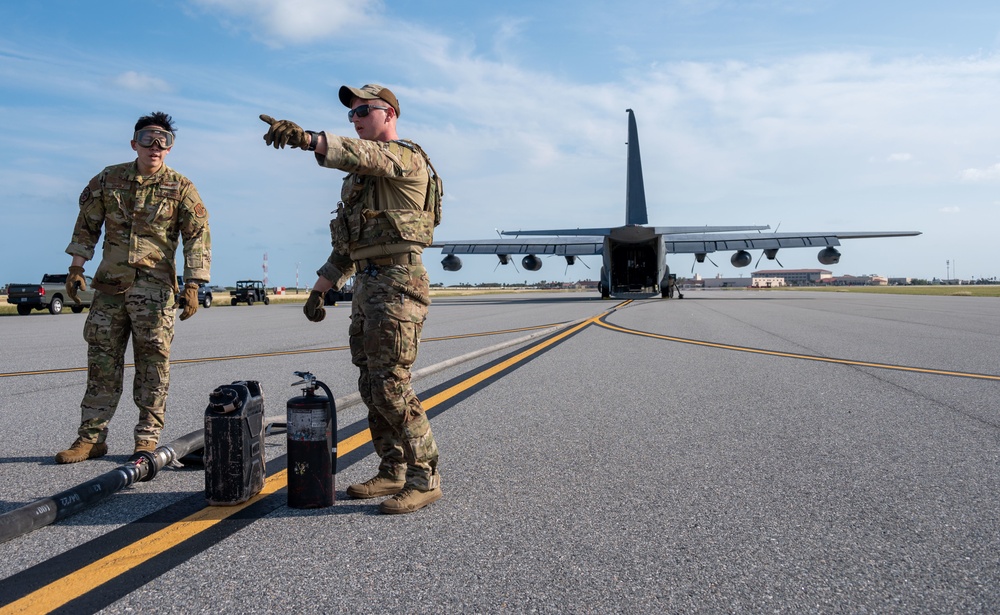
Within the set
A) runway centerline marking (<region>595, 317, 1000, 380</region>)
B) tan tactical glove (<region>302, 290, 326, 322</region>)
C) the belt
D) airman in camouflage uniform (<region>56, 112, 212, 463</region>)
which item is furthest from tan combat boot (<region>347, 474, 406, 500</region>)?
runway centerline marking (<region>595, 317, 1000, 380</region>)

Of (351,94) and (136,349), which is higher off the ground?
(351,94)

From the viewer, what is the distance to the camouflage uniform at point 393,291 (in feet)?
10.6

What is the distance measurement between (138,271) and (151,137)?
2.85 ft

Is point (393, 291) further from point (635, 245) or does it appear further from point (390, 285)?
point (635, 245)

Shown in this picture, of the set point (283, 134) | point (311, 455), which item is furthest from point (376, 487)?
point (283, 134)

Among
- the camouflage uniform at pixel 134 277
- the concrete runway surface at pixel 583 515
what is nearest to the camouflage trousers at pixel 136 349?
the camouflage uniform at pixel 134 277

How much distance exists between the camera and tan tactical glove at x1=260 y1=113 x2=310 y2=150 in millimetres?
2605

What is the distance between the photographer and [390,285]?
129 inches

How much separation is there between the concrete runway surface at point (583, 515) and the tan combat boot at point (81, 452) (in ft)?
0.45

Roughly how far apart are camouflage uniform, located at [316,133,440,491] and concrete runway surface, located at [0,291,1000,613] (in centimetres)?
34

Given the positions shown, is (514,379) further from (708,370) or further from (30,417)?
(30,417)

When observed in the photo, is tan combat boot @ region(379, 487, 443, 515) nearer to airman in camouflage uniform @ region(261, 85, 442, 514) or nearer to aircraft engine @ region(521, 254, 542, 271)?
airman in camouflage uniform @ region(261, 85, 442, 514)

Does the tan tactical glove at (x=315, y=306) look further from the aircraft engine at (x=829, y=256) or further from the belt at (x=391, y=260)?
the aircraft engine at (x=829, y=256)

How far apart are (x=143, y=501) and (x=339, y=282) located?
146 cm
